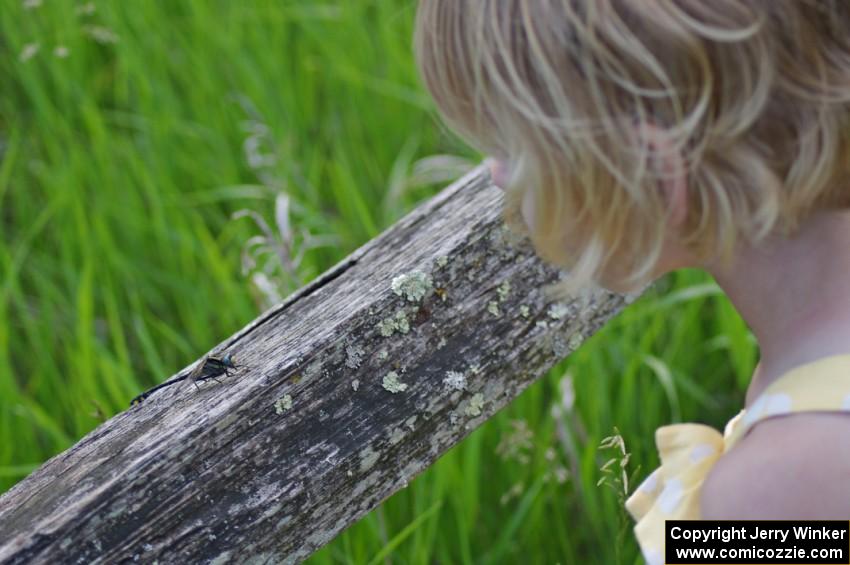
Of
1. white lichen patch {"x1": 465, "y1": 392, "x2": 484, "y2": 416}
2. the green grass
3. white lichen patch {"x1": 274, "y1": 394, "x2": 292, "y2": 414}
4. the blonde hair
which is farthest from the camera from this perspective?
the green grass

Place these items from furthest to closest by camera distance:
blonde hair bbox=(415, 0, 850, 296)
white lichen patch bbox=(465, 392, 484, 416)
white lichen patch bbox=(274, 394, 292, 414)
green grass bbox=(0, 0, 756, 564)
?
green grass bbox=(0, 0, 756, 564) → white lichen patch bbox=(465, 392, 484, 416) → white lichen patch bbox=(274, 394, 292, 414) → blonde hair bbox=(415, 0, 850, 296)

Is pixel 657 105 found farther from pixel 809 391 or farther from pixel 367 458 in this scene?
pixel 367 458

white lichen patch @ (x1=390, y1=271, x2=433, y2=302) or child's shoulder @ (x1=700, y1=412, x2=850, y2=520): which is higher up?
white lichen patch @ (x1=390, y1=271, x2=433, y2=302)

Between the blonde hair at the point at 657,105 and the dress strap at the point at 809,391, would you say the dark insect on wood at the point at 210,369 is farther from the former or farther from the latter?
the dress strap at the point at 809,391

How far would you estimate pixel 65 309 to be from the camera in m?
1.82

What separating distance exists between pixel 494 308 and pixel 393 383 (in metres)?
0.14

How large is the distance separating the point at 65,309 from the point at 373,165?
0.66 m

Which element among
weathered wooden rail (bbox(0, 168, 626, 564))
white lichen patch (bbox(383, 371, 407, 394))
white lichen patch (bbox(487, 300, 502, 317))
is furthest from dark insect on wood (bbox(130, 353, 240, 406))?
white lichen patch (bbox(487, 300, 502, 317))

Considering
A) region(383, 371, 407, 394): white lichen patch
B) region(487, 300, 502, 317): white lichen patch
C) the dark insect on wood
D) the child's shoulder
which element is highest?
the dark insect on wood

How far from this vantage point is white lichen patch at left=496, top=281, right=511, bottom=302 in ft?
3.27

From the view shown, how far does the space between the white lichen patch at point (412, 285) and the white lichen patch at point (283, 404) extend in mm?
142

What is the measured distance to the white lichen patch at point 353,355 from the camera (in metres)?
0.89

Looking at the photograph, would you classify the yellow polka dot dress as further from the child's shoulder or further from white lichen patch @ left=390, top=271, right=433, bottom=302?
white lichen patch @ left=390, top=271, right=433, bottom=302

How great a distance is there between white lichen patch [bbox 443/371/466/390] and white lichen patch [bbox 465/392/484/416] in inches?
1.0
